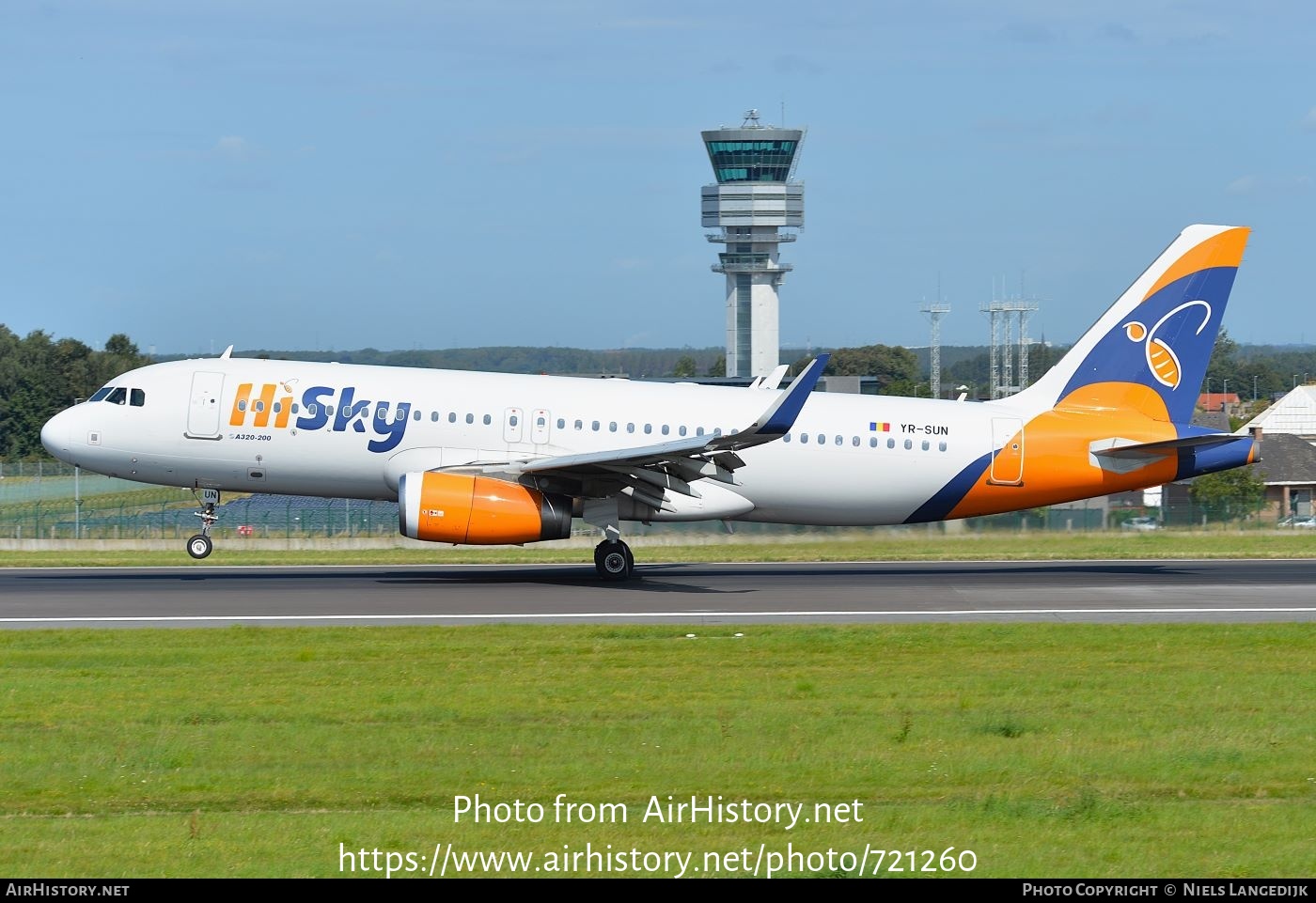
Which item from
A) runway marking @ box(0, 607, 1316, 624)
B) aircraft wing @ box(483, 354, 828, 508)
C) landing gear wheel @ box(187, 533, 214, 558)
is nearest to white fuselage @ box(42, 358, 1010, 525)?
aircraft wing @ box(483, 354, 828, 508)

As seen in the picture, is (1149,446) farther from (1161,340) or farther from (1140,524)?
(1140,524)

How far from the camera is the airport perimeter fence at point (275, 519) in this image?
132 ft

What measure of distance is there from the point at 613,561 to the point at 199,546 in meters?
7.82

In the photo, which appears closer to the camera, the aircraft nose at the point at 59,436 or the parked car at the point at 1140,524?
the aircraft nose at the point at 59,436

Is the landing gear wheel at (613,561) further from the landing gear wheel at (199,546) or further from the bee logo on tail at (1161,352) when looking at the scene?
the bee logo on tail at (1161,352)

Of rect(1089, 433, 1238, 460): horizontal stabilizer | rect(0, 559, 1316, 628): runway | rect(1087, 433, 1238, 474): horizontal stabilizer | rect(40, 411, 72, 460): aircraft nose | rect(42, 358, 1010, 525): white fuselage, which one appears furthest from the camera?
rect(1087, 433, 1238, 474): horizontal stabilizer

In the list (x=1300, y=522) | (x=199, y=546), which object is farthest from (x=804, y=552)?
(x=1300, y=522)

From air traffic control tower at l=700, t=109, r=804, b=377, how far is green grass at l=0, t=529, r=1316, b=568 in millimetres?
116510

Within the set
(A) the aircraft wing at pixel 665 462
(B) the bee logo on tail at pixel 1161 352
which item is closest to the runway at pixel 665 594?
(A) the aircraft wing at pixel 665 462

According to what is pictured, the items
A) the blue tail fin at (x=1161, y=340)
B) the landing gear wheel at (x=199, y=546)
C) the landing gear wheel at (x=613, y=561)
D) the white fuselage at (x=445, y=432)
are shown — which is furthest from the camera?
the blue tail fin at (x=1161, y=340)

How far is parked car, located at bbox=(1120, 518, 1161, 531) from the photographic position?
4288cm

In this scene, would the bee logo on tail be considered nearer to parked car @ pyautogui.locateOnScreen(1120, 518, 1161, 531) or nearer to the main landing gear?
parked car @ pyautogui.locateOnScreen(1120, 518, 1161, 531)

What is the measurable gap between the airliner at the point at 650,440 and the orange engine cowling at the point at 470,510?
35 mm

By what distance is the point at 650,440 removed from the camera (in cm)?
2794
